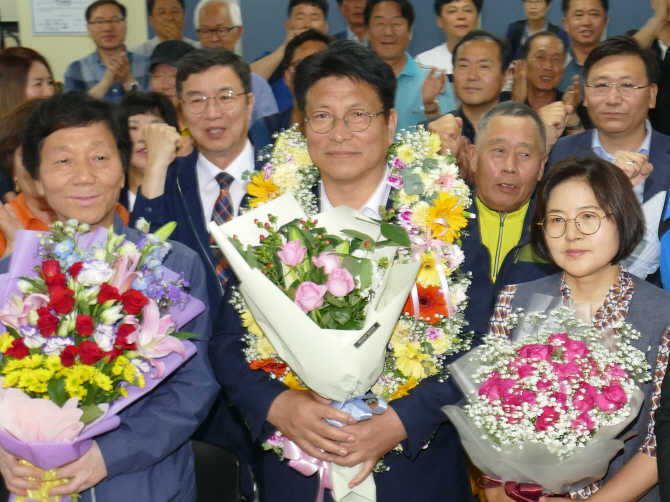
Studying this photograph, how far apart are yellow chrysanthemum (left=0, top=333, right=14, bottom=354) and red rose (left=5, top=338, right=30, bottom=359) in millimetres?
18

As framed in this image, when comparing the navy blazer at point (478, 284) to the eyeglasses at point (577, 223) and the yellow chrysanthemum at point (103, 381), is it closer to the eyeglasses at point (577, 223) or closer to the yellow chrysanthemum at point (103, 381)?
the eyeglasses at point (577, 223)

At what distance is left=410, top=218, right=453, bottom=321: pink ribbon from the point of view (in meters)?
2.09

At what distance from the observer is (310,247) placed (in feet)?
6.20

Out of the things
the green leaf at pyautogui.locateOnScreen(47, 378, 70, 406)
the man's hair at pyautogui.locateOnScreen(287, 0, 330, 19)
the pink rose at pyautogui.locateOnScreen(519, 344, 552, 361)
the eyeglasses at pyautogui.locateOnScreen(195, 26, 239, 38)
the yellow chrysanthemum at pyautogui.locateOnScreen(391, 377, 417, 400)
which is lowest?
the yellow chrysanthemum at pyautogui.locateOnScreen(391, 377, 417, 400)

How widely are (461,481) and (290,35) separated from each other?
11.8 ft

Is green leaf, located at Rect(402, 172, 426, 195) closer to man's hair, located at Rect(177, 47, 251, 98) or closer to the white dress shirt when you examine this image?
the white dress shirt

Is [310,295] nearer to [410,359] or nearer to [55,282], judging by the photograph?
[410,359]

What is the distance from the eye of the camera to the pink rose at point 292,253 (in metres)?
1.83

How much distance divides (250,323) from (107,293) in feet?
1.55

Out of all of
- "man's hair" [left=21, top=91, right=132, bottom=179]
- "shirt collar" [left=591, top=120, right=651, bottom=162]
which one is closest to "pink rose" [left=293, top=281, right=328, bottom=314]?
"man's hair" [left=21, top=91, right=132, bottom=179]

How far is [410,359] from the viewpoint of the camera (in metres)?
2.10

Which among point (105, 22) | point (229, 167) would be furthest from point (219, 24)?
point (229, 167)

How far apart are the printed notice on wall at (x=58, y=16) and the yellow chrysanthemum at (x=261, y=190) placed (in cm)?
478

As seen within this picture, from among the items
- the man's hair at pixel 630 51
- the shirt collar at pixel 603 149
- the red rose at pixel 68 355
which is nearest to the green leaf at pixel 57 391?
the red rose at pixel 68 355
